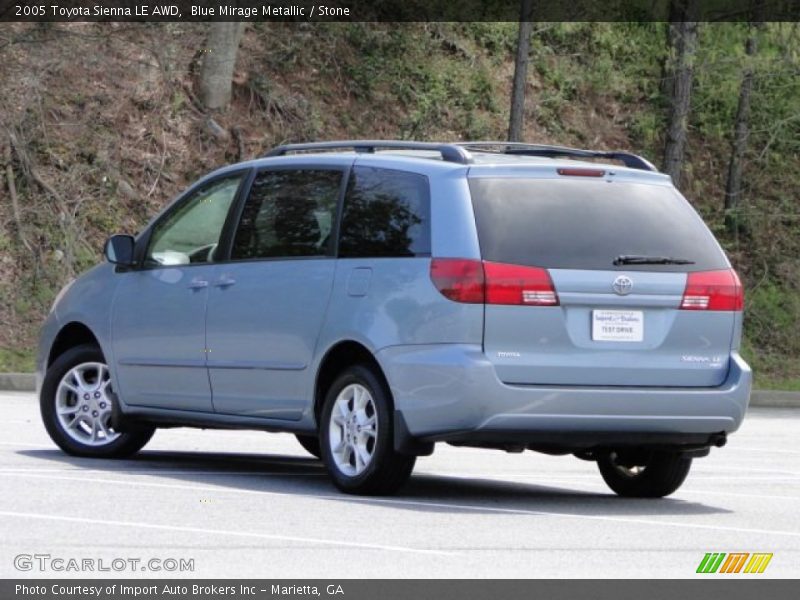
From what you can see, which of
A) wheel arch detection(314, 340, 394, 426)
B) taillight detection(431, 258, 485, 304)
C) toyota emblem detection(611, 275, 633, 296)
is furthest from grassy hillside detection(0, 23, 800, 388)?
toyota emblem detection(611, 275, 633, 296)

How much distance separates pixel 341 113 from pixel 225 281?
19872 mm

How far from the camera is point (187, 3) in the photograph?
30203 mm

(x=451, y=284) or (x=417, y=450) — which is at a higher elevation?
(x=451, y=284)

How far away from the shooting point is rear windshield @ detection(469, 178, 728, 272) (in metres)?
10.1

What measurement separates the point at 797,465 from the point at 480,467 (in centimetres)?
264

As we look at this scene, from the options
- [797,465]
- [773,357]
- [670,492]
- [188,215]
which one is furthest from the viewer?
[773,357]

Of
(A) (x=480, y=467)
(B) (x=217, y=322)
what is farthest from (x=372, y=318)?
(A) (x=480, y=467)

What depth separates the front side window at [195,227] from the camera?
11.8 m

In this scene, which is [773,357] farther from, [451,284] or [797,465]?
[451,284]

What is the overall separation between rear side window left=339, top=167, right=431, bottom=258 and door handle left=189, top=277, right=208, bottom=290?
1167 mm

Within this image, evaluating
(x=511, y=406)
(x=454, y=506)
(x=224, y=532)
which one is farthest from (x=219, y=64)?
(x=224, y=532)

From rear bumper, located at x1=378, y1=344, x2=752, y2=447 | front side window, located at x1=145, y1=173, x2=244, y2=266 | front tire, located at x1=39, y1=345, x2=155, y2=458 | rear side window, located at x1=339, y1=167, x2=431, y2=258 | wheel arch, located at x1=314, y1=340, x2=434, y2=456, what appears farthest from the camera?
front tire, located at x1=39, y1=345, x2=155, y2=458

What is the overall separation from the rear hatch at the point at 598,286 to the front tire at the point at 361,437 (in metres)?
0.76

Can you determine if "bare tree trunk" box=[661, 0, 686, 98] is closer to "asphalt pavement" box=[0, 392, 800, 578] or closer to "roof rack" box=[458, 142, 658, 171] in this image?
"asphalt pavement" box=[0, 392, 800, 578]
